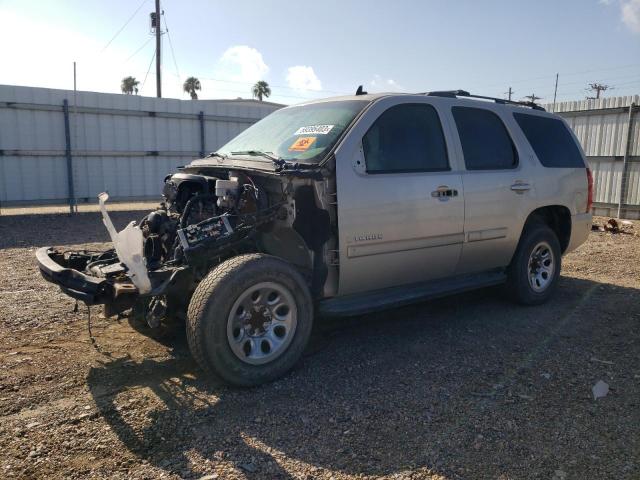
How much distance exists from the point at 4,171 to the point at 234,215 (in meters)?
10.4

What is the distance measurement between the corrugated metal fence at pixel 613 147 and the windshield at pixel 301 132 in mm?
10596

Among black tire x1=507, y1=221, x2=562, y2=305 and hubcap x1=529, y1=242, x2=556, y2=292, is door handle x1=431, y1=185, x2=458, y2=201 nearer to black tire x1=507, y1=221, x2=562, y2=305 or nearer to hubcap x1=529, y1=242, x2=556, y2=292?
black tire x1=507, y1=221, x2=562, y2=305

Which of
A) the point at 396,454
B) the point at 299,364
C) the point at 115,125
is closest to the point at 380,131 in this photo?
the point at 299,364

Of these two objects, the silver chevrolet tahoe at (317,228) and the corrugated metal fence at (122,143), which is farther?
the corrugated metal fence at (122,143)

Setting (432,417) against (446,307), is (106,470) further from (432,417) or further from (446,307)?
(446,307)

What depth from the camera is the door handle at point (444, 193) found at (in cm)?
445

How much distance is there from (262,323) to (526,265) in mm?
3158

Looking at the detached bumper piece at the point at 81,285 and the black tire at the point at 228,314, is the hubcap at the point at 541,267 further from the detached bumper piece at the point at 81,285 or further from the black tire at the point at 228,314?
the detached bumper piece at the point at 81,285

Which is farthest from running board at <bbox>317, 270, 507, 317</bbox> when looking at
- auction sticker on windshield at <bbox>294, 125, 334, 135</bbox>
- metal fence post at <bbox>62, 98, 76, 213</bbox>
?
metal fence post at <bbox>62, 98, 76, 213</bbox>

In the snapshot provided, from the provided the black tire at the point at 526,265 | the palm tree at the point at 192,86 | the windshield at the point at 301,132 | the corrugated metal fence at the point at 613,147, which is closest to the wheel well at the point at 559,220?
the black tire at the point at 526,265

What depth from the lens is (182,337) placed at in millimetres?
4484

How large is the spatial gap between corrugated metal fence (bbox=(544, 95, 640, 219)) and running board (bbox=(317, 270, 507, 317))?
30.7ft

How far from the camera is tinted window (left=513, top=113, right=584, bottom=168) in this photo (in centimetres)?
554

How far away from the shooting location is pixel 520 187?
5.18 metres
